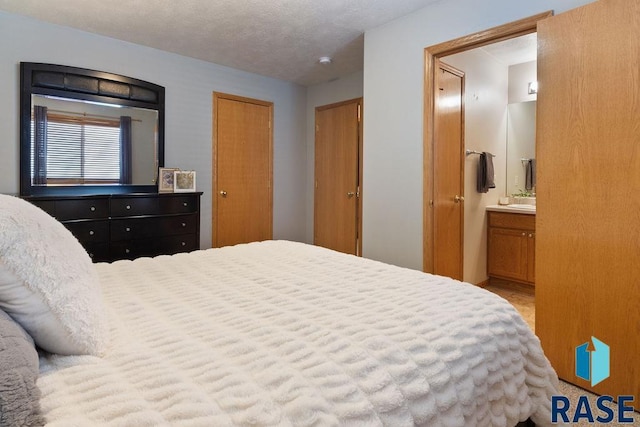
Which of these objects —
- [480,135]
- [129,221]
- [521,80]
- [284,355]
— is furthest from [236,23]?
[521,80]

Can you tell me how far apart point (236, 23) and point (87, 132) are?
5.31 feet

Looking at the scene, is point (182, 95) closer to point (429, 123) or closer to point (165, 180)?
point (165, 180)

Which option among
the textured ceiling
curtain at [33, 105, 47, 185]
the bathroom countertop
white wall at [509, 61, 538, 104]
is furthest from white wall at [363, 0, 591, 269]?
curtain at [33, 105, 47, 185]

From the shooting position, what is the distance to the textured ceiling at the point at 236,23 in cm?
274

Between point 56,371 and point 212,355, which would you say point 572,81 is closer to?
point 212,355

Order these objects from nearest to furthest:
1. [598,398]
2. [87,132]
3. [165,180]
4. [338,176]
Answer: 1. [598,398]
2. [87,132]
3. [165,180]
4. [338,176]

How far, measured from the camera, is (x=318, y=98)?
4.91 m

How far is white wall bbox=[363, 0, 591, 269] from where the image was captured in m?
2.77

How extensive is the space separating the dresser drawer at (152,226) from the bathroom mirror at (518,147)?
3625mm

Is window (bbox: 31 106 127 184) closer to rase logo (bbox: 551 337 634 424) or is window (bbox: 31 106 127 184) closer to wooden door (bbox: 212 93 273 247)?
wooden door (bbox: 212 93 273 247)

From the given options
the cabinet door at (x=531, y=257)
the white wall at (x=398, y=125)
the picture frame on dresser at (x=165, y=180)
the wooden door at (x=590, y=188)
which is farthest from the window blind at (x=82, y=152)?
the cabinet door at (x=531, y=257)

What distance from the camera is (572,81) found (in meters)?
1.99

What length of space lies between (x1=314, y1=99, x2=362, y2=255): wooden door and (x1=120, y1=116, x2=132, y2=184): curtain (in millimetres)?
2321

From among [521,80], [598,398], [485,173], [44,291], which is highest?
[521,80]
